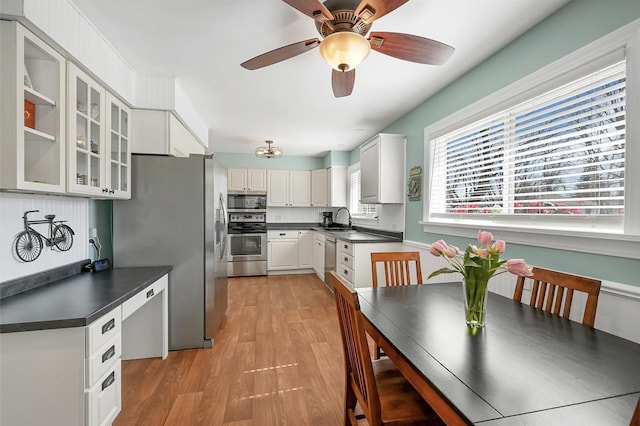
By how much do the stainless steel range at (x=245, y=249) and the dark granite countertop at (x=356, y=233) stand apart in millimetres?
341

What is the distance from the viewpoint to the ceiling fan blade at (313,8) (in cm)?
129

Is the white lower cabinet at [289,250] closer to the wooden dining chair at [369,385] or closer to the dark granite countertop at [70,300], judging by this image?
the dark granite countertop at [70,300]

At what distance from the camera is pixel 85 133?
182 centimetres

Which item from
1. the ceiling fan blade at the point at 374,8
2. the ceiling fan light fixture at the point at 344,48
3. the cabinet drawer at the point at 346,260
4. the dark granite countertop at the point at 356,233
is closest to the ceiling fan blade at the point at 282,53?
the ceiling fan light fixture at the point at 344,48

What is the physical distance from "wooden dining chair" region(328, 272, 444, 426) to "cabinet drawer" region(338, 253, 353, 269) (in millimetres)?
2162

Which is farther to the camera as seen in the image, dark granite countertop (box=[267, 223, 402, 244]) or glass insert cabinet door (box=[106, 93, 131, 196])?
dark granite countertop (box=[267, 223, 402, 244])

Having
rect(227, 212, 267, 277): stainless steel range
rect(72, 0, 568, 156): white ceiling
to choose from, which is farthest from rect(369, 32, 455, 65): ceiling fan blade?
rect(227, 212, 267, 277): stainless steel range

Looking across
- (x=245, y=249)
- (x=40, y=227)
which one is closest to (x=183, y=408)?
(x=40, y=227)

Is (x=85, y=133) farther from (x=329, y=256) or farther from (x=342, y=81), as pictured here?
(x=329, y=256)

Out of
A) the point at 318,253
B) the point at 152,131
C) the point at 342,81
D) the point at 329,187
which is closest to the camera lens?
the point at 342,81

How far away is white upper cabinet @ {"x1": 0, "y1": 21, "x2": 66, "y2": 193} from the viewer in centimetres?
130

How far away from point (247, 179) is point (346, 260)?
9.64 ft

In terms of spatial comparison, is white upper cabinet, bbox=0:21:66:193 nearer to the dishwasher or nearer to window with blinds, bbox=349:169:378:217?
the dishwasher

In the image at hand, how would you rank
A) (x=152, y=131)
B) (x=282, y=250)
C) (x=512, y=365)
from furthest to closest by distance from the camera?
(x=282, y=250) → (x=152, y=131) → (x=512, y=365)
